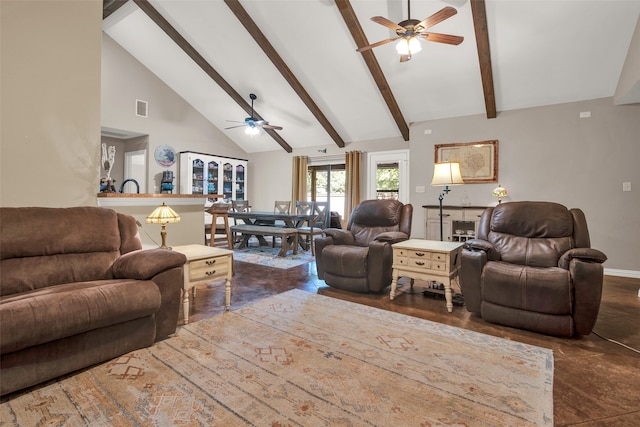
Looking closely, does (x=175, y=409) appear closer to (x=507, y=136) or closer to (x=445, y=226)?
(x=445, y=226)

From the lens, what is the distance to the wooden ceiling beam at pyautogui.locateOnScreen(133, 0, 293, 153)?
513 centimetres

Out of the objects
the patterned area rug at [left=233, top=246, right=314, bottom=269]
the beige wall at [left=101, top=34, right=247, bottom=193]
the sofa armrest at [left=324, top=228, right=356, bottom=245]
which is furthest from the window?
the sofa armrest at [left=324, top=228, right=356, bottom=245]

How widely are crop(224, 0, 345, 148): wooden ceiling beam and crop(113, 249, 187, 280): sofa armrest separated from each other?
4.05 metres

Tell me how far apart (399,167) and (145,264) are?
18.1ft

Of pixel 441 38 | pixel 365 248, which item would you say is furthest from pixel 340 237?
pixel 441 38

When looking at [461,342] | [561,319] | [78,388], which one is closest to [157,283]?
[78,388]

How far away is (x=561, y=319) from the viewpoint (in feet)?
7.34

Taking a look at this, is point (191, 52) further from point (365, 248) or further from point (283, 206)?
point (365, 248)

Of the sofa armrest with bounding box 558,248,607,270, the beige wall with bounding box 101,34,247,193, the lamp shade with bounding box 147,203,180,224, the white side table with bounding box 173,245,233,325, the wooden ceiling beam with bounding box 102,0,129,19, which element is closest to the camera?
the sofa armrest with bounding box 558,248,607,270

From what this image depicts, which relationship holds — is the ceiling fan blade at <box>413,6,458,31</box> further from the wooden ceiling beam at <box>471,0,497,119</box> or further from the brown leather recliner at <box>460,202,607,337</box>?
the brown leather recliner at <box>460,202,607,337</box>

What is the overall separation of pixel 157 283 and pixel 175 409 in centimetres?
86

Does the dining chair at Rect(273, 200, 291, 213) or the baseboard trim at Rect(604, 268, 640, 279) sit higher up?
the dining chair at Rect(273, 200, 291, 213)

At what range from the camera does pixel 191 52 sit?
581 cm

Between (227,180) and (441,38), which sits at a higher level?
(441,38)
